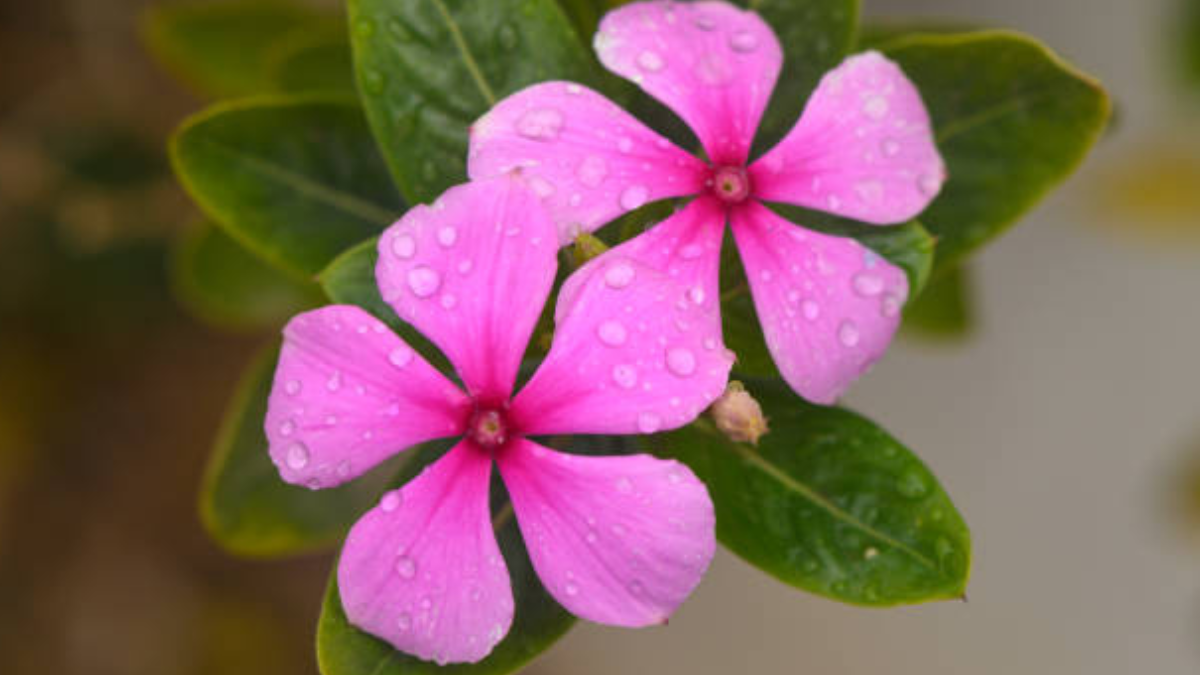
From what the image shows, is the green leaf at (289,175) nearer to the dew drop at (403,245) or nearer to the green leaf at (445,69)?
the green leaf at (445,69)

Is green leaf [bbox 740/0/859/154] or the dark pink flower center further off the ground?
green leaf [bbox 740/0/859/154]

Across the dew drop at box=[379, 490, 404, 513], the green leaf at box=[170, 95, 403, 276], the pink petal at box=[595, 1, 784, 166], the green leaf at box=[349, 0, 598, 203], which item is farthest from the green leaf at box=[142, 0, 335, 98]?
the dew drop at box=[379, 490, 404, 513]

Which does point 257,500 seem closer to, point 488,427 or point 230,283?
point 230,283

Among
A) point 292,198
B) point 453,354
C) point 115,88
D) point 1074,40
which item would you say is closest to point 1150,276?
point 1074,40

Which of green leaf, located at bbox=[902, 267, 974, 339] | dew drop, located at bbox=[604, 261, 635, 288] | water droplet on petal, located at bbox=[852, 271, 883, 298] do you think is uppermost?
dew drop, located at bbox=[604, 261, 635, 288]

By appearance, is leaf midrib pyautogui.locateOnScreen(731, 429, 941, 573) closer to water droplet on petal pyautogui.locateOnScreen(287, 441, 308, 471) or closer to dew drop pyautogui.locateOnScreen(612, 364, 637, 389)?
dew drop pyautogui.locateOnScreen(612, 364, 637, 389)

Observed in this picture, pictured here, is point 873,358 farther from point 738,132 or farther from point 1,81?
point 1,81
